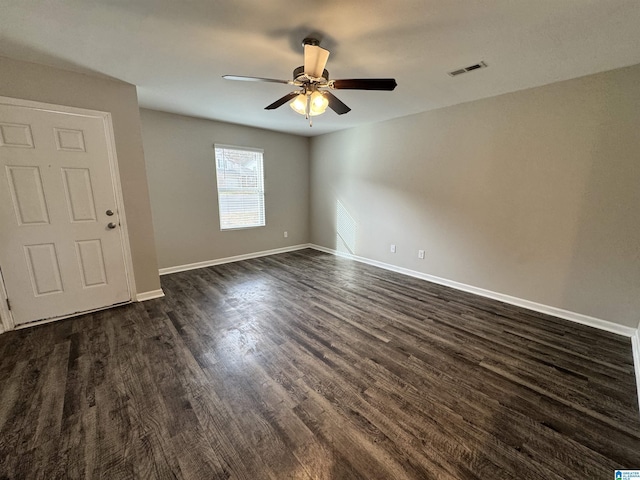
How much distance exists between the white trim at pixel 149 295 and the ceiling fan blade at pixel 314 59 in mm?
3036

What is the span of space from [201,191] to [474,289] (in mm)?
4481

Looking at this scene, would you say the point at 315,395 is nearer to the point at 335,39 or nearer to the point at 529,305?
the point at 335,39

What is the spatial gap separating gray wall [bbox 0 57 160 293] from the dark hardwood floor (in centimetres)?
69

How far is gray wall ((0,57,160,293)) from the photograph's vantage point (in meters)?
2.24

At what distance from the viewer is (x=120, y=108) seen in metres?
2.71

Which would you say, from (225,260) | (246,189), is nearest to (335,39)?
(246,189)

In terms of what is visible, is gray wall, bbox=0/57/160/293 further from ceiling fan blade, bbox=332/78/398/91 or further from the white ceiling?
ceiling fan blade, bbox=332/78/398/91

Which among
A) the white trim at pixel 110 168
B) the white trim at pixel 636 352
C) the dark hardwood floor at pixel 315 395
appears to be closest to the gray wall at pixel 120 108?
the white trim at pixel 110 168

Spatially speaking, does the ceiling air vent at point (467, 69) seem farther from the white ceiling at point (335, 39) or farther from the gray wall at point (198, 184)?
the gray wall at point (198, 184)

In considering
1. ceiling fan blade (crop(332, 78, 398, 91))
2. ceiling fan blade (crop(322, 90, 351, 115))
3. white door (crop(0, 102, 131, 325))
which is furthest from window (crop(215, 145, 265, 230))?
ceiling fan blade (crop(332, 78, 398, 91))

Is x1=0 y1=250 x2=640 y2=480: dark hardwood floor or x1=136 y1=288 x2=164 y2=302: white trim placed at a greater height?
x1=136 y1=288 x2=164 y2=302: white trim

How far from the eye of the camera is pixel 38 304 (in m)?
2.51

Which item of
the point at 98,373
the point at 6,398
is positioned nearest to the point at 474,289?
the point at 98,373

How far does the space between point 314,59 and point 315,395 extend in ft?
7.67
